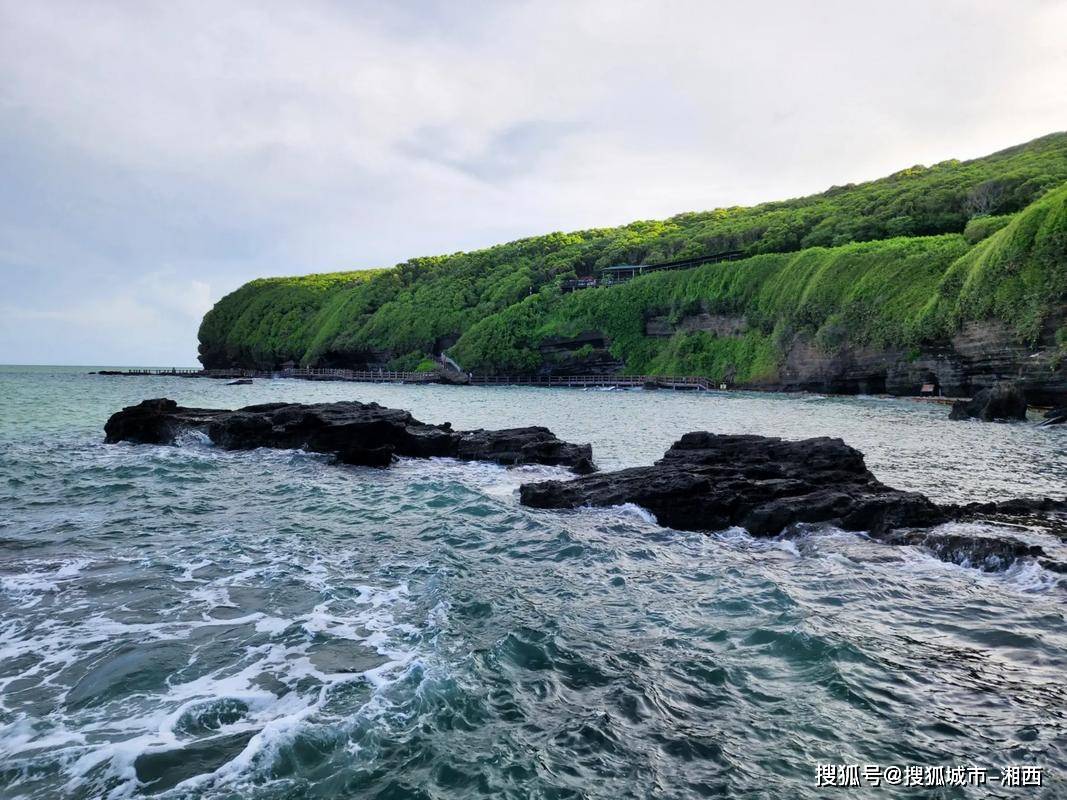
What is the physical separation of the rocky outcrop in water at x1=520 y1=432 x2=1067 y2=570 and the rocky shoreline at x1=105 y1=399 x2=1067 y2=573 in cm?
2

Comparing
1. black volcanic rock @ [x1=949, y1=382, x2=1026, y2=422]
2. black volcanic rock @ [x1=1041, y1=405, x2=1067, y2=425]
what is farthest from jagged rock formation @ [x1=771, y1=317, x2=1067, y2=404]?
black volcanic rock @ [x1=1041, y1=405, x2=1067, y2=425]

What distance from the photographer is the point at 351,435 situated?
77.2 ft

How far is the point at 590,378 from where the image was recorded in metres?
94.6

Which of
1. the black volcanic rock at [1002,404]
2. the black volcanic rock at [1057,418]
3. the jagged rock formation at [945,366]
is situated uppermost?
the jagged rock formation at [945,366]

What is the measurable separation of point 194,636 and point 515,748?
486 cm

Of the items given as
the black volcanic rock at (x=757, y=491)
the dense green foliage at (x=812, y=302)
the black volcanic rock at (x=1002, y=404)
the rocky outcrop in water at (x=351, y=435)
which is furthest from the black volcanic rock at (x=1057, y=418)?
the rocky outcrop in water at (x=351, y=435)

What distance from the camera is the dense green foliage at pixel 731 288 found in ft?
182

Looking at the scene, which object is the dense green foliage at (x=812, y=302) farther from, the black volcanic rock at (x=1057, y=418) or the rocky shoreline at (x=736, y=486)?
the rocky shoreline at (x=736, y=486)

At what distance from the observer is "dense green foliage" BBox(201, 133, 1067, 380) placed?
182 feet

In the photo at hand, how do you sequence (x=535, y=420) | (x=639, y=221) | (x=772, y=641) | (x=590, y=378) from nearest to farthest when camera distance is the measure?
(x=772, y=641) → (x=535, y=420) → (x=590, y=378) → (x=639, y=221)

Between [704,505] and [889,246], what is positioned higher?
[889,246]

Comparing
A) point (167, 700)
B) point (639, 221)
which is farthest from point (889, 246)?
point (639, 221)

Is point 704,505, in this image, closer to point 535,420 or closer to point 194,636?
point 194,636

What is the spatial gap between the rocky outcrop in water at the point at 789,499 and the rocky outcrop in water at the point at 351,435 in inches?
166
